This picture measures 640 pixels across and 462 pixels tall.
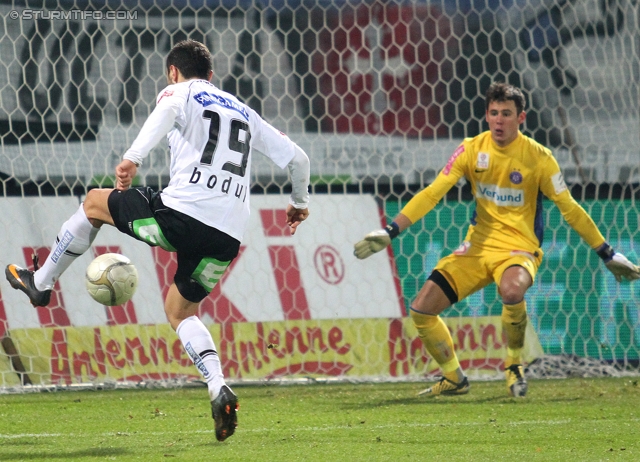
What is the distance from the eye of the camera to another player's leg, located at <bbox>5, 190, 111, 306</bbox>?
4.87 m

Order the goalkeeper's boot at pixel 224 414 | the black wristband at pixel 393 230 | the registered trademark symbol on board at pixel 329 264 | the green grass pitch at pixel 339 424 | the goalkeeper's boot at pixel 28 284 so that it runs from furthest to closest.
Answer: the registered trademark symbol on board at pixel 329 264, the black wristband at pixel 393 230, the goalkeeper's boot at pixel 28 284, the green grass pitch at pixel 339 424, the goalkeeper's boot at pixel 224 414

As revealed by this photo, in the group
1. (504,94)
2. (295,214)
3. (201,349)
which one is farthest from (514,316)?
(201,349)

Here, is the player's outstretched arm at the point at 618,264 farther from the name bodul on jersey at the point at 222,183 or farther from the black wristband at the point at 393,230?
the name bodul on jersey at the point at 222,183

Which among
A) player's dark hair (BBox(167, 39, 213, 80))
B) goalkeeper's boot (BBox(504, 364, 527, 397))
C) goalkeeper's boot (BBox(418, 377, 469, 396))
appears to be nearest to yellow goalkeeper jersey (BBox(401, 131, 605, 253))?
goalkeeper's boot (BBox(504, 364, 527, 397))

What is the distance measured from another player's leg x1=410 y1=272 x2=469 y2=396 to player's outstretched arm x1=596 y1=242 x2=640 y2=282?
94 centimetres

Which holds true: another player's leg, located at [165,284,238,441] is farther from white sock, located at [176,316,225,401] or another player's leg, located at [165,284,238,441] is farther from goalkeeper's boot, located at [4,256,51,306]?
goalkeeper's boot, located at [4,256,51,306]

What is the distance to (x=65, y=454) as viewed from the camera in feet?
14.5

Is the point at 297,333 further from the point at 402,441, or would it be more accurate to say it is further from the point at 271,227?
the point at 402,441

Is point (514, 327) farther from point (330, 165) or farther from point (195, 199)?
point (195, 199)

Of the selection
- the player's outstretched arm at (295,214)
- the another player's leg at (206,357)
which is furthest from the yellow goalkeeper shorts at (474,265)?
the another player's leg at (206,357)

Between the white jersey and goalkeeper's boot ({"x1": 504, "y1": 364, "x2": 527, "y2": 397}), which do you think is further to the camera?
goalkeeper's boot ({"x1": 504, "y1": 364, "x2": 527, "y2": 397})

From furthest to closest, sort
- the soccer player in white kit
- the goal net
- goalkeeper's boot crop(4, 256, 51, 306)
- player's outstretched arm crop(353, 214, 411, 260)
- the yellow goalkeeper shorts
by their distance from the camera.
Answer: the goal net < the yellow goalkeeper shorts < player's outstretched arm crop(353, 214, 411, 260) < goalkeeper's boot crop(4, 256, 51, 306) < the soccer player in white kit

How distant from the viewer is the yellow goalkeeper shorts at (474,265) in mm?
6312

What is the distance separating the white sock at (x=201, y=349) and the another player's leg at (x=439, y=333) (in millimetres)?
2109
